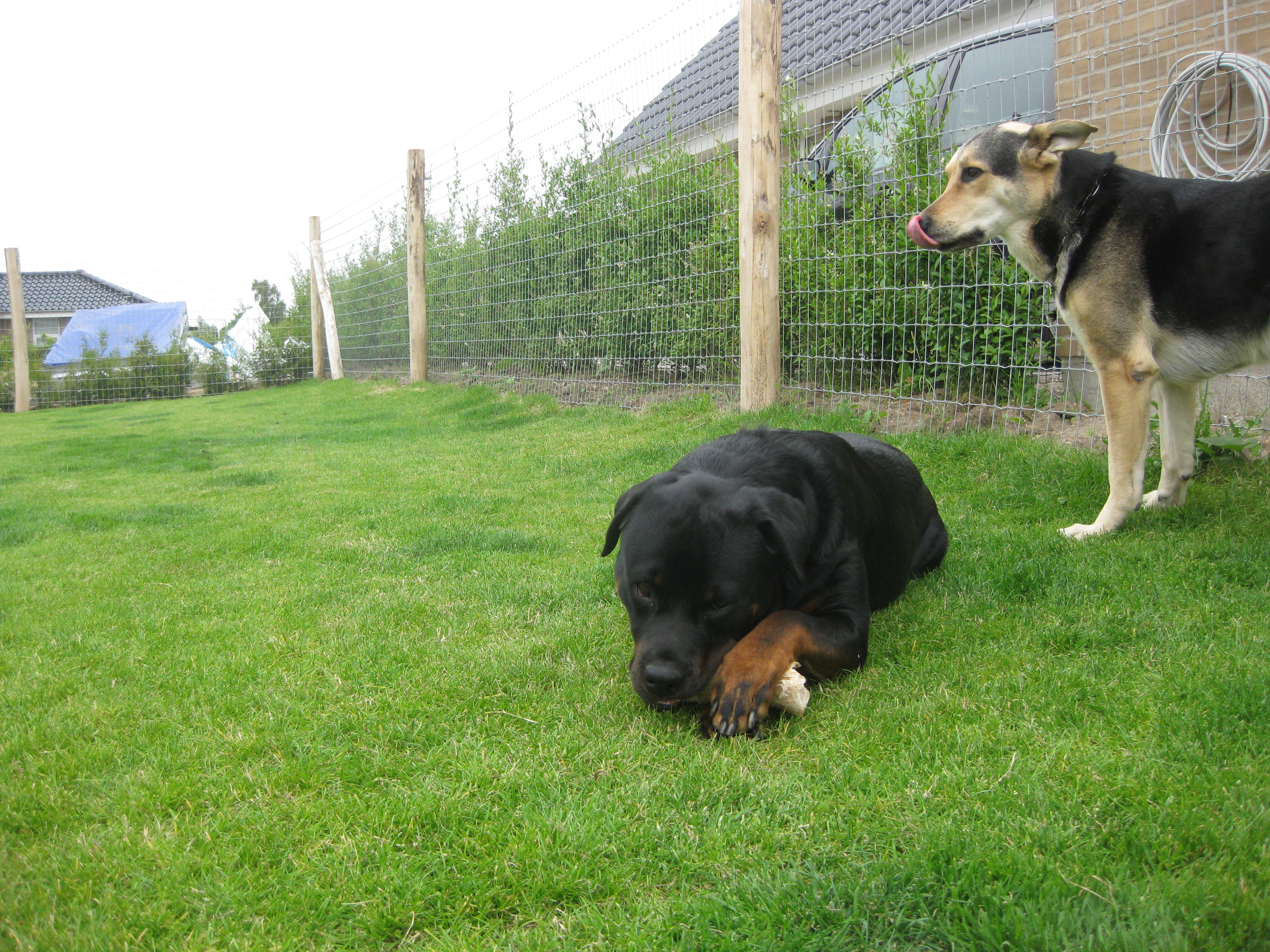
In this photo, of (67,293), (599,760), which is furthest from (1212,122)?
(67,293)

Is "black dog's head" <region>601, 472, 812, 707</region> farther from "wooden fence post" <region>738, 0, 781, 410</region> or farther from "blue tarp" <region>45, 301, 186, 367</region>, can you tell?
"blue tarp" <region>45, 301, 186, 367</region>

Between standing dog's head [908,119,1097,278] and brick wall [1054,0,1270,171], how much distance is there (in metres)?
1.13

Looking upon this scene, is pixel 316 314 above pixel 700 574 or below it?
above

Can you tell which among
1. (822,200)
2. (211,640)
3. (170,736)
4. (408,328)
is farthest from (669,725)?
(408,328)

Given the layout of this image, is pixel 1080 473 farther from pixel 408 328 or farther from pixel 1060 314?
pixel 408 328

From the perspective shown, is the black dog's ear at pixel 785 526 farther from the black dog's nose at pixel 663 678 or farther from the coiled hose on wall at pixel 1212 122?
the coiled hose on wall at pixel 1212 122

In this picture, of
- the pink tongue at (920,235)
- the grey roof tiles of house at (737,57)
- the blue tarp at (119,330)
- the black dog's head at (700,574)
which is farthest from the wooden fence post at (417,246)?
the black dog's head at (700,574)

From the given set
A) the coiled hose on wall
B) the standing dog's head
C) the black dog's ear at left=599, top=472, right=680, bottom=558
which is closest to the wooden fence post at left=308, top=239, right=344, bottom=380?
the standing dog's head

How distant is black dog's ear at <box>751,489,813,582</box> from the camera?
2.19 meters

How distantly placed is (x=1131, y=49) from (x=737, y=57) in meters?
2.85

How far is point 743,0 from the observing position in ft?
18.9

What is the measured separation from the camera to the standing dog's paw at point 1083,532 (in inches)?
135

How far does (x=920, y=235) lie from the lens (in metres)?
3.81

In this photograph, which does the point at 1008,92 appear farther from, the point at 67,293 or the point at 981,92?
the point at 67,293
